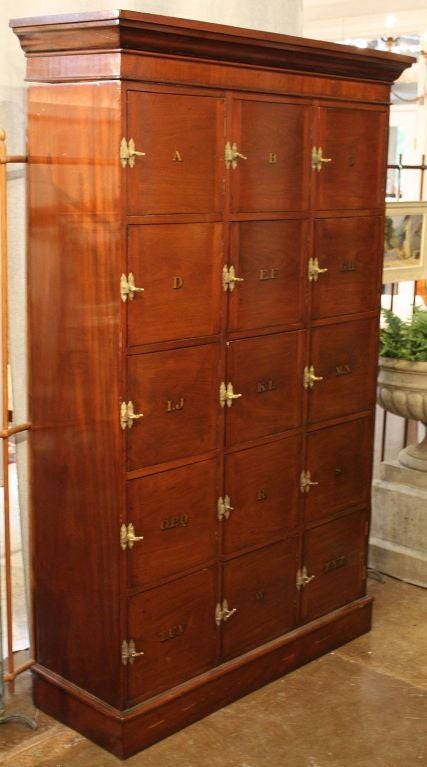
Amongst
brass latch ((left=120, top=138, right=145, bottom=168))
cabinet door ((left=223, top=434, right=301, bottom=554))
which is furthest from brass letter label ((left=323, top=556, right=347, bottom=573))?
brass latch ((left=120, top=138, right=145, bottom=168))

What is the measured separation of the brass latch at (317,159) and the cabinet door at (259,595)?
49.1 inches

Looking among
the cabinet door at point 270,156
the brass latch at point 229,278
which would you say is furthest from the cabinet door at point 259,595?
the cabinet door at point 270,156

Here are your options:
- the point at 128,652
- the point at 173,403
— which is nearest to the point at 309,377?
the point at 173,403

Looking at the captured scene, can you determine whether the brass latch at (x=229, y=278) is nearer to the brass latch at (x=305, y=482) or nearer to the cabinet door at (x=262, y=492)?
the cabinet door at (x=262, y=492)

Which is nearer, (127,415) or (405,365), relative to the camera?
(127,415)

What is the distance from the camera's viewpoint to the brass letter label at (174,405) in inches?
115

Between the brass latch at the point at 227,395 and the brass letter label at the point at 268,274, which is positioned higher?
the brass letter label at the point at 268,274

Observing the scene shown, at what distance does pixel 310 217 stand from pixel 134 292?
0.82 m

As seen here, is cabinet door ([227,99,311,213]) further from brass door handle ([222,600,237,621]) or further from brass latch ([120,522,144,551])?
brass door handle ([222,600,237,621])

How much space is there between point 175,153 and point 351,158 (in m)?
0.85

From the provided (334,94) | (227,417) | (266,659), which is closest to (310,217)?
(334,94)

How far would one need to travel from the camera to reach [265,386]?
3260 millimetres

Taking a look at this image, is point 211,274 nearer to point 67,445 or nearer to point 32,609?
point 67,445

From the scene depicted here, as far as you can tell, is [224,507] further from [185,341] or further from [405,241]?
[405,241]
